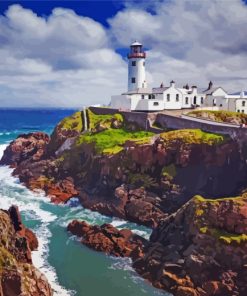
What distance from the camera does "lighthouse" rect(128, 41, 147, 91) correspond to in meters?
80.1

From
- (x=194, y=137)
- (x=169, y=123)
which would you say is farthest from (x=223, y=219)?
(x=169, y=123)

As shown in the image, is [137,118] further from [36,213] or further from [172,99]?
[36,213]

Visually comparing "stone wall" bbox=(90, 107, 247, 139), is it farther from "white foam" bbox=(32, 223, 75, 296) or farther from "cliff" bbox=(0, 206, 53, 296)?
"cliff" bbox=(0, 206, 53, 296)

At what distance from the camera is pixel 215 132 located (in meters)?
54.2

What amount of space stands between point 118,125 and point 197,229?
36225mm

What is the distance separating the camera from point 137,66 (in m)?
80.2

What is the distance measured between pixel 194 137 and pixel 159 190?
322 inches

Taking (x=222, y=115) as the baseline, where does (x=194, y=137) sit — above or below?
below

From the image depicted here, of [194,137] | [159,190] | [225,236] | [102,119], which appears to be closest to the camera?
[225,236]

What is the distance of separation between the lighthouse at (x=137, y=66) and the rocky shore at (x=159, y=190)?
10.1 metres

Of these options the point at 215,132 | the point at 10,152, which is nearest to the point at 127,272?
the point at 215,132

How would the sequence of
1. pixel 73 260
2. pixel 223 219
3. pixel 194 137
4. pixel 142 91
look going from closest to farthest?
pixel 223 219, pixel 73 260, pixel 194 137, pixel 142 91

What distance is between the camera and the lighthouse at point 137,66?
8006 cm

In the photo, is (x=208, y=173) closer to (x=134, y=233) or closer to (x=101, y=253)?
(x=134, y=233)
